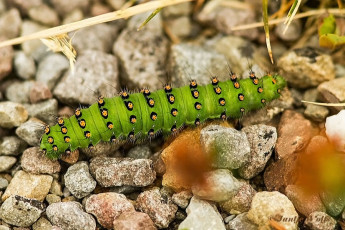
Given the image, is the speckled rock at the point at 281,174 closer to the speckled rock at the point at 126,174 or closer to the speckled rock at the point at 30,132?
the speckled rock at the point at 126,174

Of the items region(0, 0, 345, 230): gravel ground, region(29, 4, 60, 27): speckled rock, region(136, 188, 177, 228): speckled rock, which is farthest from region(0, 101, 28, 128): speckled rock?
region(136, 188, 177, 228): speckled rock

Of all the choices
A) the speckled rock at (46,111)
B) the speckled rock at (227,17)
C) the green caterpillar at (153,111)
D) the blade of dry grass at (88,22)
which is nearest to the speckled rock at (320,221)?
the green caterpillar at (153,111)

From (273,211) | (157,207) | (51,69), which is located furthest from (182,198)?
(51,69)

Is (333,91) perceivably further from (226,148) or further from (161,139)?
(161,139)

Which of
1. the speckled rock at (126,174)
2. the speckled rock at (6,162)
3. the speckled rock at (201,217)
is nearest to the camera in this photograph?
the speckled rock at (201,217)

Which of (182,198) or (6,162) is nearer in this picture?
(182,198)

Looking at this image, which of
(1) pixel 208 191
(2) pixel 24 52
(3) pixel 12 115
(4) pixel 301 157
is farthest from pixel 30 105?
(4) pixel 301 157
